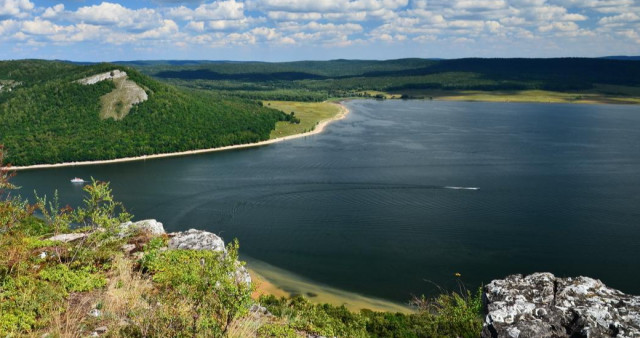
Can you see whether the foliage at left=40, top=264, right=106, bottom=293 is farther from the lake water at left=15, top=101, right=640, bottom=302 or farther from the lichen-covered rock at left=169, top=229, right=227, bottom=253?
the lake water at left=15, top=101, right=640, bottom=302

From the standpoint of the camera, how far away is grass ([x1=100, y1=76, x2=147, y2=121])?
101 meters

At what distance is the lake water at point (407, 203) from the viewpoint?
37.1 meters

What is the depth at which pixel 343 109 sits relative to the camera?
159 metres

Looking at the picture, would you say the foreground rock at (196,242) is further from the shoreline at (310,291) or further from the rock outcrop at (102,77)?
the rock outcrop at (102,77)

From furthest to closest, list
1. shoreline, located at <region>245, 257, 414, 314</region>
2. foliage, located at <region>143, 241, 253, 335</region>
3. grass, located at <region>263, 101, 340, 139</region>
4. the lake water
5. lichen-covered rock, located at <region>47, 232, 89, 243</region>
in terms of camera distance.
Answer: grass, located at <region>263, 101, 340, 139</region> → the lake water → shoreline, located at <region>245, 257, 414, 314</region> → lichen-covered rock, located at <region>47, 232, 89, 243</region> → foliage, located at <region>143, 241, 253, 335</region>

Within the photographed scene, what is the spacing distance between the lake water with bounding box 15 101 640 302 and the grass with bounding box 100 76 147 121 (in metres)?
26.7

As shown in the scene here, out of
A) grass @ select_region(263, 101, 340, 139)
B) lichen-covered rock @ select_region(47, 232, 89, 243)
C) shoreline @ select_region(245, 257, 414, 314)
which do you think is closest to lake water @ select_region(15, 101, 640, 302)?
shoreline @ select_region(245, 257, 414, 314)

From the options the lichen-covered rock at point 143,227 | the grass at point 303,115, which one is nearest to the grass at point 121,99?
the grass at point 303,115

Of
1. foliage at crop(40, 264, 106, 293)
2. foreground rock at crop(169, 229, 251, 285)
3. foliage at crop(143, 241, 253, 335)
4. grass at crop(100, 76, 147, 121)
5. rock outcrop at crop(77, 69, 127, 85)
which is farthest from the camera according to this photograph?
rock outcrop at crop(77, 69, 127, 85)

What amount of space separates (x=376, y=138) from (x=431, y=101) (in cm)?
10782

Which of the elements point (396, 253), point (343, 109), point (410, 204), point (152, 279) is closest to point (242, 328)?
point (152, 279)

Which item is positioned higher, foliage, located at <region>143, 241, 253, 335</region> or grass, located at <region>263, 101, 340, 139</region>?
foliage, located at <region>143, 241, 253, 335</region>

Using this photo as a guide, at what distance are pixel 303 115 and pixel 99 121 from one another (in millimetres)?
57904

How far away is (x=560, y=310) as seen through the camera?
9.71 meters
